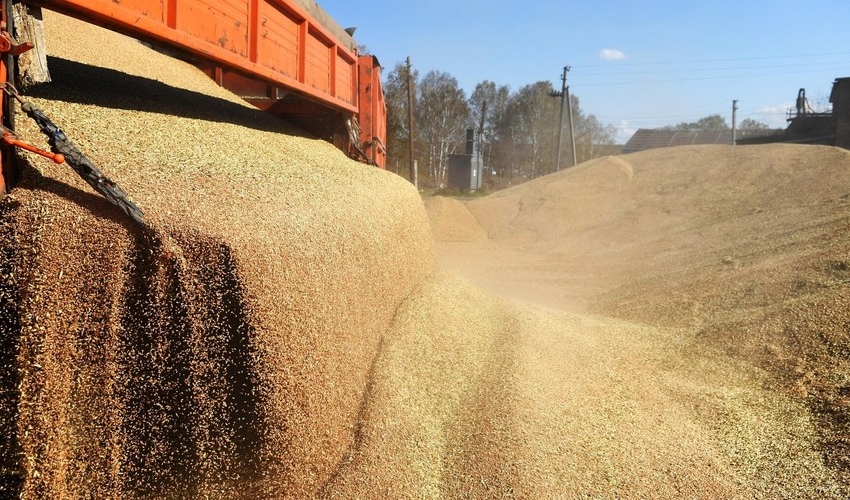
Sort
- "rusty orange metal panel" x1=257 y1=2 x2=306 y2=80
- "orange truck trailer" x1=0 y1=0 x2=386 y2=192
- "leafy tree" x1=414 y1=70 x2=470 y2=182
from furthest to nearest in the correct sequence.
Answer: "leafy tree" x1=414 y1=70 x2=470 y2=182
"rusty orange metal panel" x1=257 y1=2 x2=306 y2=80
"orange truck trailer" x1=0 y1=0 x2=386 y2=192

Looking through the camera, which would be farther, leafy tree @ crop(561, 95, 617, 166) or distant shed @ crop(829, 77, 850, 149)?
leafy tree @ crop(561, 95, 617, 166)

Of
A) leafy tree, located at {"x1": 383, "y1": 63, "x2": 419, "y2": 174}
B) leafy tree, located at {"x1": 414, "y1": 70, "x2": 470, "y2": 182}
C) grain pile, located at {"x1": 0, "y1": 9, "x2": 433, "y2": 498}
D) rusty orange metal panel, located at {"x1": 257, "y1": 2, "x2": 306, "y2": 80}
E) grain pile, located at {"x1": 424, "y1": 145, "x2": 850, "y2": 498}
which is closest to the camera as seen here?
grain pile, located at {"x1": 0, "y1": 9, "x2": 433, "y2": 498}

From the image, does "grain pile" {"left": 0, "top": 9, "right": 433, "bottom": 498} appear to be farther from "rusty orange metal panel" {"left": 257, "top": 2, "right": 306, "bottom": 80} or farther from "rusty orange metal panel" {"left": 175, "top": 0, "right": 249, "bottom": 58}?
"rusty orange metal panel" {"left": 257, "top": 2, "right": 306, "bottom": 80}

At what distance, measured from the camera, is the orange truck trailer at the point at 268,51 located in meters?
2.69

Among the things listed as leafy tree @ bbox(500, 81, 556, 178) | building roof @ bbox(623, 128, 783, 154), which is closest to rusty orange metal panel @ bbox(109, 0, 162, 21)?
building roof @ bbox(623, 128, 783, 154)

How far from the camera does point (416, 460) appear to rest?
9.52 ft

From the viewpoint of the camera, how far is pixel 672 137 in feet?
151

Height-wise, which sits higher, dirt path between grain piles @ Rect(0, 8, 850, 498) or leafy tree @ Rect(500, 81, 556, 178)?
leafy tree @ Rect(500, 81, 556, 178)

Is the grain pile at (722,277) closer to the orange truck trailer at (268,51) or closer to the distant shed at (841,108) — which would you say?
the orange truck trailer at (268,51)

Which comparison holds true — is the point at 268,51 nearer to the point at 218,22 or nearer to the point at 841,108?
the point at 218,22

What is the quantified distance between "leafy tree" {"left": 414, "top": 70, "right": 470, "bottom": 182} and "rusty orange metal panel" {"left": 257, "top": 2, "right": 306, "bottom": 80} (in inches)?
1518

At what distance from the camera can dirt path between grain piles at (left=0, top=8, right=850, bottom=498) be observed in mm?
2312

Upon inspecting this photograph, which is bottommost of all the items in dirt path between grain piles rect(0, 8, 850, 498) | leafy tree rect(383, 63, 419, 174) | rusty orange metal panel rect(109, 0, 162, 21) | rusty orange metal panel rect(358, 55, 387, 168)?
dirt path between grain piles rect(0, 8, 850, 498)

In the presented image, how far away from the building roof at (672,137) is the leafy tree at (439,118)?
1186cm
